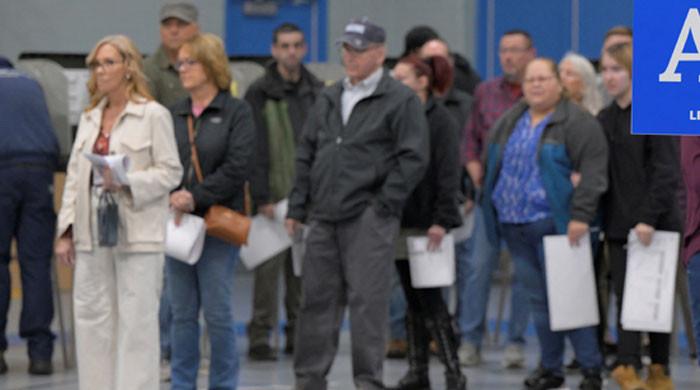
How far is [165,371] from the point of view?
8.73 meters

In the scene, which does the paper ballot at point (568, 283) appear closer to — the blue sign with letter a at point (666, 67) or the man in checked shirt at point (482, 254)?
the man in checked shirt at point (482, 254)

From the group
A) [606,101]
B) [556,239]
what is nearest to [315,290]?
[556,239]

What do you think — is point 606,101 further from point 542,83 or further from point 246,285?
point 246,285

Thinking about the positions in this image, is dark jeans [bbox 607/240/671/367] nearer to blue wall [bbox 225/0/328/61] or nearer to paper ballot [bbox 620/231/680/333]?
paper ballot [bbox 620/231/680/333]

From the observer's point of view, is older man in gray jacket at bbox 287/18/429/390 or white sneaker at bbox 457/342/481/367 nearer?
older man in gray jacket at bbox 287/18/429/390

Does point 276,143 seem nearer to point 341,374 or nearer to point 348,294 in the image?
point 341,374

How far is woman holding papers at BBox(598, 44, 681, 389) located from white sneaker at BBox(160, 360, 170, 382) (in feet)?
8.13

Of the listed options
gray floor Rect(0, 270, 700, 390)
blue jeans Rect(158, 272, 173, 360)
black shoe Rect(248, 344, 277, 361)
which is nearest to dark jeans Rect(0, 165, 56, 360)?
gray floor Rect(0, 270, 700, 390)

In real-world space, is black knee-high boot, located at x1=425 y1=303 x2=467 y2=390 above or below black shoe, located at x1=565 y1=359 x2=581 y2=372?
above

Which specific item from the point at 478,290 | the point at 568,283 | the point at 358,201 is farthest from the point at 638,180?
the point at 478,290

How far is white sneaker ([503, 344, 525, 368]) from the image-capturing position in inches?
365

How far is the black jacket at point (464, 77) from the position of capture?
1066cm

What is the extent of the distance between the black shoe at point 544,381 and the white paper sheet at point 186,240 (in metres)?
2.00

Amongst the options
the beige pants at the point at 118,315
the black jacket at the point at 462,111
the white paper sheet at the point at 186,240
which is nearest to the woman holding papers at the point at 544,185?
the black jacket at the point at 462,111
